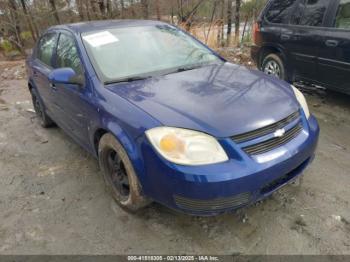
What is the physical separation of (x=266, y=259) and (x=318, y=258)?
0.35 m

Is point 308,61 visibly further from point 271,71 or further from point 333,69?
point 271,71

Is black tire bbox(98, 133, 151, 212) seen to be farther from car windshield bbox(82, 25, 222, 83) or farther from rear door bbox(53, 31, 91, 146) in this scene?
car windshield bbox(82, 25, 222, 83)

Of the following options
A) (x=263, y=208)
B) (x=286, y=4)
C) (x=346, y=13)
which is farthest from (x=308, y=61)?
(x=263, y=208)

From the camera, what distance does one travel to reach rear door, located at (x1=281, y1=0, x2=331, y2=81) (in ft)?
14.2

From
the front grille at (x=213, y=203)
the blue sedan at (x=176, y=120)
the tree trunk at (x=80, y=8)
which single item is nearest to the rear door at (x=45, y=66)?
the blue sedan at (x=176, y=120)

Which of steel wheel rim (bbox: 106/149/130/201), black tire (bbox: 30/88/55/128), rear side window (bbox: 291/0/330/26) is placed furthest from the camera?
black tire (bbox: 30/88/55/128)

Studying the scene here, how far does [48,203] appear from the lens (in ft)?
9.48

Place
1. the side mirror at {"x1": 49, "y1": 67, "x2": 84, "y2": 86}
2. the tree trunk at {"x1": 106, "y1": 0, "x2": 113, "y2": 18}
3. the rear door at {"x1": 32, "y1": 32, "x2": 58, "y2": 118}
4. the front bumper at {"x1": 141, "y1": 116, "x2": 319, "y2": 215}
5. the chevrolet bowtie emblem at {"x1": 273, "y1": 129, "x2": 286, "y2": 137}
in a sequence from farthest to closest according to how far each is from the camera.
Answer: the tree trunk at {"x1": 106, "y1": 0, "x2": 113, "y2": 18}, the rear door at {"x1": 32, "y1": 32, "x2": 58, "y2": 118}, the side mirror at {"x1": 49, "y1": 67, "x2": 84, "y2": 86}, the chevrolet bowtie emblem at {"x1": 273, "y1": 129, "x2": 286, "y2": 137}, the front bumper at {"x1": 141, "y1": 116, "x2": 319, "y2": 215}

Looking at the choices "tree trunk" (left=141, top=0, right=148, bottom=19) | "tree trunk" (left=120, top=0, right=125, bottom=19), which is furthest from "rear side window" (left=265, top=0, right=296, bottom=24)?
"tree trunk" (left=120, top=0, right=125, bottom=19)

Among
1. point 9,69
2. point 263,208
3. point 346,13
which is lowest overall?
point 9,69

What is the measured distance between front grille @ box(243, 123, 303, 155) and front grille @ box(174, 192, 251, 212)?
289 millimetres

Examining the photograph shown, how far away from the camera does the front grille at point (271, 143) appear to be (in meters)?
2.04

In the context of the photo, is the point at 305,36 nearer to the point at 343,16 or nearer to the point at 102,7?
the point at 343,16

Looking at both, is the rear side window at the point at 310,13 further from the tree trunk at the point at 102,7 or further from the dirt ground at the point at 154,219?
the tree trunk at the point at 102,7
